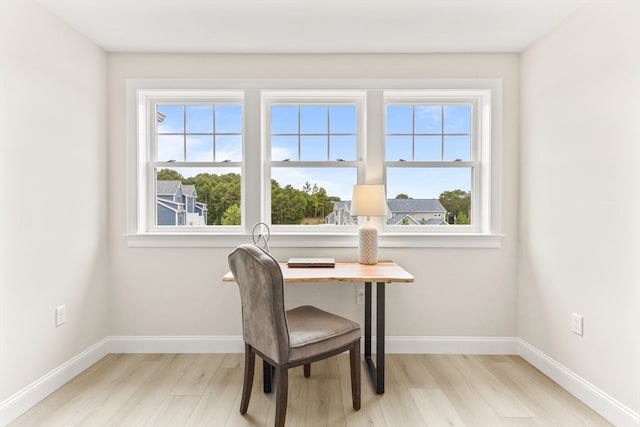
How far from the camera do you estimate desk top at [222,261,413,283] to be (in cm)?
210

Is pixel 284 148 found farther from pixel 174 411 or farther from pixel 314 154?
pixel 174 411

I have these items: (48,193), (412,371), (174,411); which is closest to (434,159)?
(412,371)

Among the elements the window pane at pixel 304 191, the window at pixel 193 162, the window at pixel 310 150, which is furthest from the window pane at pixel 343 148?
the window at pixel 193 162

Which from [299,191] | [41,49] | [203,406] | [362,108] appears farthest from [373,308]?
[41,49]

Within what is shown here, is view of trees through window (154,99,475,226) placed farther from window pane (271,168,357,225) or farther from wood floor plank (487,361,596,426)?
wood floor plank (487,361,596,426)

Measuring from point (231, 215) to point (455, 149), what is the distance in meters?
1.94

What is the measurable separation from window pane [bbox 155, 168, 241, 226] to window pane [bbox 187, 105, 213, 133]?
13.2 inches

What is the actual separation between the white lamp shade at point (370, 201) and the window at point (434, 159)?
403mm

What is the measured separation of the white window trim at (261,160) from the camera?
275 centimetres

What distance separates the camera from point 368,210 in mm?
2510

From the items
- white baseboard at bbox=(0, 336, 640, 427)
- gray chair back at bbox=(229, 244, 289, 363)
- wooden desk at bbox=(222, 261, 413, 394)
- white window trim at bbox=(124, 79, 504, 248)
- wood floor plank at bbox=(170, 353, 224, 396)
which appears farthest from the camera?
white window trim at bbox=(124, 79, 504, 248)

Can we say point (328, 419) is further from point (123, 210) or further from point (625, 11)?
point (625, 11)

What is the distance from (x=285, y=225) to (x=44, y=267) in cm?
162

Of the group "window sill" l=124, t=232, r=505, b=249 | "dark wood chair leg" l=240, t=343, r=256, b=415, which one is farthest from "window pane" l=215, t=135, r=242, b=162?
"dark wood chair leg" l=240, t=343, r=256, b=415
